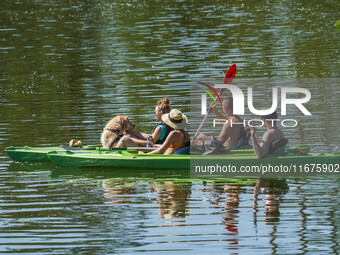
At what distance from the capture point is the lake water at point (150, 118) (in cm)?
986

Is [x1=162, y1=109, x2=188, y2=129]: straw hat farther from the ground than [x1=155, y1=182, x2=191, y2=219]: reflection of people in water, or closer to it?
farther from the ground

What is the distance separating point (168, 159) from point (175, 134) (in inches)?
15.6

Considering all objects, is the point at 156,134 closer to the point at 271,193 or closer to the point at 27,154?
the point at 27,154

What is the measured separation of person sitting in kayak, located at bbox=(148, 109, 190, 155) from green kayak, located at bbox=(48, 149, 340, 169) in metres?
0.20

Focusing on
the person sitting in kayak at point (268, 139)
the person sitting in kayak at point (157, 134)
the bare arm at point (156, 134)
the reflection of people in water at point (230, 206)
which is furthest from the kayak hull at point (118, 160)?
the reflection of people in water at point (230, 206)

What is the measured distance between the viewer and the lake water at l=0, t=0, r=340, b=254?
986cm

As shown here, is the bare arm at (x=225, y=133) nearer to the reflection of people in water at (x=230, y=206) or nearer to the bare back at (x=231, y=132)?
the bare back at (x=231, y=132)

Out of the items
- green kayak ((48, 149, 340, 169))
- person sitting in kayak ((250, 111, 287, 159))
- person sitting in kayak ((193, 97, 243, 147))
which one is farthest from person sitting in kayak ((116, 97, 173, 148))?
person sitting in kayak ((250, 111, 287, 159))

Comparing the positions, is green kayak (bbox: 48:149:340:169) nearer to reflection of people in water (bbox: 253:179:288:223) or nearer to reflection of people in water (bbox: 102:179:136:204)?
reflection of people in water (bbox: 253:179:288:223)

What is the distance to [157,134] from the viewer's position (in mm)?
13961

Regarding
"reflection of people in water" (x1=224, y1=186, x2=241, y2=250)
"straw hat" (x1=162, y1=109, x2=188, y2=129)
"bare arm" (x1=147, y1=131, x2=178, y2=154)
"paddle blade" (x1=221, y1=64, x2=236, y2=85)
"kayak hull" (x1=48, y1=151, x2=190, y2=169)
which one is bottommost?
"reflection of people in water" (x1=224, y1=186, x2=241, y2=250)

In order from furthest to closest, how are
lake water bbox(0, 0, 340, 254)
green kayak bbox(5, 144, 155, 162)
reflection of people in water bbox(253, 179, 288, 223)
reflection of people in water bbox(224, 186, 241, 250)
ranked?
green kayak bbox(5, 144, 155, 162) → reflection of people in water bbox(253, 179, 288, 223) → lake water bbox(0, 0, 340, 254) → reflection of people in water bbox(224, 186, 241, 250)

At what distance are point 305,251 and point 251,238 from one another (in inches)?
28.4

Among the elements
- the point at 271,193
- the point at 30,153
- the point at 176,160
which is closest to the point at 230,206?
the point at 271,193
